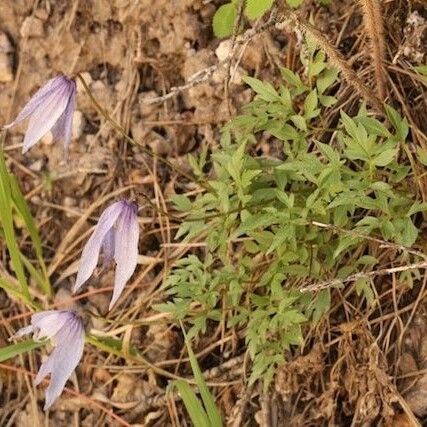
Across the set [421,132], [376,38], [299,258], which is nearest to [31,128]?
[299,258]

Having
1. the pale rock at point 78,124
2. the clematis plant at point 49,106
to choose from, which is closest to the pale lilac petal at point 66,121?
the clematis plant at point 49,106

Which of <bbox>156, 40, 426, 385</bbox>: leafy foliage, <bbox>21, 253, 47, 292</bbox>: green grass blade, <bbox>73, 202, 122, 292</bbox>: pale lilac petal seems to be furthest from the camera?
<bbox>21, 253, 47, 292</bbox>: green grass blade

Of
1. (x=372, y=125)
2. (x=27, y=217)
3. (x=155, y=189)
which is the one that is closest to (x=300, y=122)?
(x=372, y=125)

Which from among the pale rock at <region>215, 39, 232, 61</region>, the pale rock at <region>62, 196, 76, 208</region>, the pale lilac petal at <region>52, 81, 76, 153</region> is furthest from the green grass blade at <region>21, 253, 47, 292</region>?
the pale rock at <region>215, 39, 232, 61</region>

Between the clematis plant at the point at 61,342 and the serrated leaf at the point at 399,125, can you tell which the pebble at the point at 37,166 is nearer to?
the clematis plant at the point at 61,342

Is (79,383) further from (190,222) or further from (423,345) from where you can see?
(423,345)

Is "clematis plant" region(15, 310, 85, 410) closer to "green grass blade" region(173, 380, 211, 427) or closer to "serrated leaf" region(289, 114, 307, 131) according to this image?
"green grass blade" region(173, 380, 211, 427)
